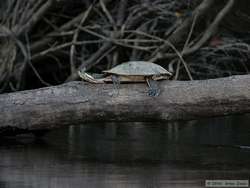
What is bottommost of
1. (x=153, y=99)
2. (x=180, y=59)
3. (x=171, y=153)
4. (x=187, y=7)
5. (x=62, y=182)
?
(x=62, y=182)

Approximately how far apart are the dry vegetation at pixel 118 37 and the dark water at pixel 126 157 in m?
1.64

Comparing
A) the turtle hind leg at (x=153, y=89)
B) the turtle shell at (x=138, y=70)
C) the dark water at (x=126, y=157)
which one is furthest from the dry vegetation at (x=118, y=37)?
the turtle hind leg at (x=153, y=89)

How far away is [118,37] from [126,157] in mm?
4118

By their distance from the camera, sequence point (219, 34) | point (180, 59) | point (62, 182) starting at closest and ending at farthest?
point (62, 182) → point (180, 59) → point (219, 34)

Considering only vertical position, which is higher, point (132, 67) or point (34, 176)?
point (132, 67)

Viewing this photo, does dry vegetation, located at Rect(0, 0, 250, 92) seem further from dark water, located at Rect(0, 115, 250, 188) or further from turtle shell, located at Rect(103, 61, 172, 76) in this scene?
turtle shell, located at Rect(103, 61, 172, 76)

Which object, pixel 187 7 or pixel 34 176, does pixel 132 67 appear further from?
pixel 187 7

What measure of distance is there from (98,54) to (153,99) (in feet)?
13.3

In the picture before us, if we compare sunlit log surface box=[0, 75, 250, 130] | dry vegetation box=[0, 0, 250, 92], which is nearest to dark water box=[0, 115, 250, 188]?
sunlit log surface box=[0, 75, 250, 130]

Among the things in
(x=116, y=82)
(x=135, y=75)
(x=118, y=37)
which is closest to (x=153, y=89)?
(x=135, y=75)

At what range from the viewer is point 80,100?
5.83 metres

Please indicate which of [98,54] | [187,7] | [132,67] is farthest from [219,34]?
[132,67]

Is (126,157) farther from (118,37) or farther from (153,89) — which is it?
(118,37)

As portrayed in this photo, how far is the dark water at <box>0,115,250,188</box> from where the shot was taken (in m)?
4.63
